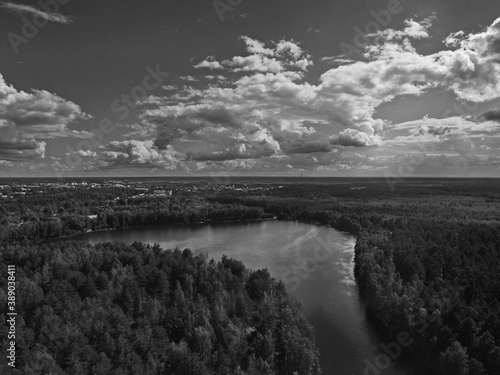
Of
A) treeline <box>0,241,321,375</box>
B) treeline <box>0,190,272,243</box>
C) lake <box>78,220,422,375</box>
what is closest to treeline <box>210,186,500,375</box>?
lake <box>78,220,422,375</box>

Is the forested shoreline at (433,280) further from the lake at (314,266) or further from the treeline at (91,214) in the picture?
the lake at (314,266)

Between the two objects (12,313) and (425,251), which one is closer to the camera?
(12,313)

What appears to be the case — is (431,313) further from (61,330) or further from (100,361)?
(61,330)

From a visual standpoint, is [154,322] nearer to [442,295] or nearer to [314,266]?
[442,295]

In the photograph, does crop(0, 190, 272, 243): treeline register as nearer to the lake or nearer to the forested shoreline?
the forested shoreline

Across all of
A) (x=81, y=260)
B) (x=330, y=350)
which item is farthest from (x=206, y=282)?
(x=81, y=260)

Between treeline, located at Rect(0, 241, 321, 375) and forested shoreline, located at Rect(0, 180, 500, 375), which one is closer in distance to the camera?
treeline, located at Rect(0, 241, 321, 375)
